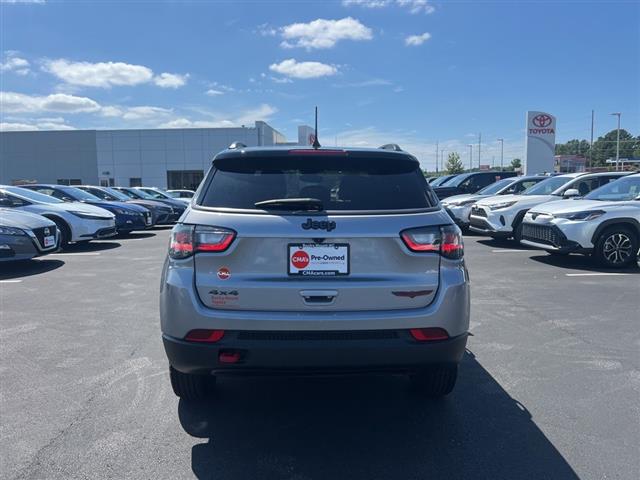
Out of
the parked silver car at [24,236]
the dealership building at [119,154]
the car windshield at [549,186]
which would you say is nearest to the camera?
the parked silver car at [24,236]

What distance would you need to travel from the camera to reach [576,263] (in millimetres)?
9320

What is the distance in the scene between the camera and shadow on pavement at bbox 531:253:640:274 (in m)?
8.64

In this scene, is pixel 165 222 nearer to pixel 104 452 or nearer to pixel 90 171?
pixel 104 452

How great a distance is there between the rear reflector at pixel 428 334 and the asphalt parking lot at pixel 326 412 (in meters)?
0.68

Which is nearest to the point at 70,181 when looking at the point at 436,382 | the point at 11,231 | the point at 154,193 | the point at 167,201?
the point at 154,193

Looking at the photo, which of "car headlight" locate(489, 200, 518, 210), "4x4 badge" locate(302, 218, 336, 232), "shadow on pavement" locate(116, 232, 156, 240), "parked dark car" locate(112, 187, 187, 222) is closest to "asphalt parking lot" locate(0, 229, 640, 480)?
"4x4 badge" locate(302, 218, 336, 232)

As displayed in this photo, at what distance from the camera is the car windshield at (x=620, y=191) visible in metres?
9.03

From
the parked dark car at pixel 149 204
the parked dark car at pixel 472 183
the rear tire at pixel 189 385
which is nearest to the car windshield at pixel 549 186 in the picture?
the parked dark car at pixel 472 183

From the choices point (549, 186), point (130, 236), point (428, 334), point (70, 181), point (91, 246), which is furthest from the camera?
point (70, 181)

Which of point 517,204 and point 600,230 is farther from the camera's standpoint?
point 517,204

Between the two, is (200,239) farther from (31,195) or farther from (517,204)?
(31,195)

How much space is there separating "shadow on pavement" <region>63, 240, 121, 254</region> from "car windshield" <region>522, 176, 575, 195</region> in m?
10.5

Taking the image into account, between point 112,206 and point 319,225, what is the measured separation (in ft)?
44.6

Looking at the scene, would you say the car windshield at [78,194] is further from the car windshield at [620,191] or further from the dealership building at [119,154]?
the dealership building at [119,154]
